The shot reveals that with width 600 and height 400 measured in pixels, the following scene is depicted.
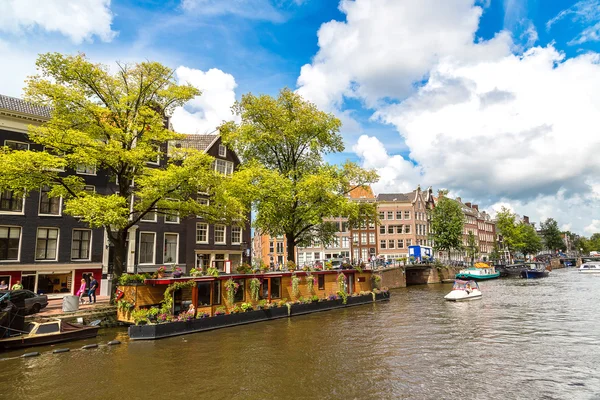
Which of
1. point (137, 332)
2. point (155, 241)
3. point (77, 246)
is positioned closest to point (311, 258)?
point (155, 241)

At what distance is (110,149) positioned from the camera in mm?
23094

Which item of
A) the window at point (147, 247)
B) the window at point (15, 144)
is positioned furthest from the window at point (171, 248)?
the window at point (15, 144)

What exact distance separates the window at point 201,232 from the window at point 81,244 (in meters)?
10.5

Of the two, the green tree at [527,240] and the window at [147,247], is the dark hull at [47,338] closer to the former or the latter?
the window at [147,247]

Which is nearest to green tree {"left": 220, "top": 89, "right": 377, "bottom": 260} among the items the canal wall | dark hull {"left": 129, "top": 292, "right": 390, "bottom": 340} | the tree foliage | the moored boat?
dark hull {"left": 129, "top": 292, "right": 390, "bottom": 340}

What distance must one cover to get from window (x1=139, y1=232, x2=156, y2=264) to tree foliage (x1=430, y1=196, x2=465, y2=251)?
56.8 m

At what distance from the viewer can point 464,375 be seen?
15.5 m

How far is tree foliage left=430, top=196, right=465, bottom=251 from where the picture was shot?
3038 inches

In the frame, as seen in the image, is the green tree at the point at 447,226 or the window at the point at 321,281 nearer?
the window at the point at 321,281

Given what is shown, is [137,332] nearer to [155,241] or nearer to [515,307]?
[155,241]

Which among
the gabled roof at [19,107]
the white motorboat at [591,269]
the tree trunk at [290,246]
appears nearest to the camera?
the gabled roof at [19,107]

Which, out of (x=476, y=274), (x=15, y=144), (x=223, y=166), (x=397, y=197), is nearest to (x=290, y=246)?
(x=223, y=166)

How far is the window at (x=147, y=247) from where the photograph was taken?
123 ft

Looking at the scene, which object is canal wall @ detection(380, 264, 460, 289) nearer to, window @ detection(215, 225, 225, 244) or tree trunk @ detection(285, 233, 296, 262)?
window @ detection(215, 225, 225, 244)
